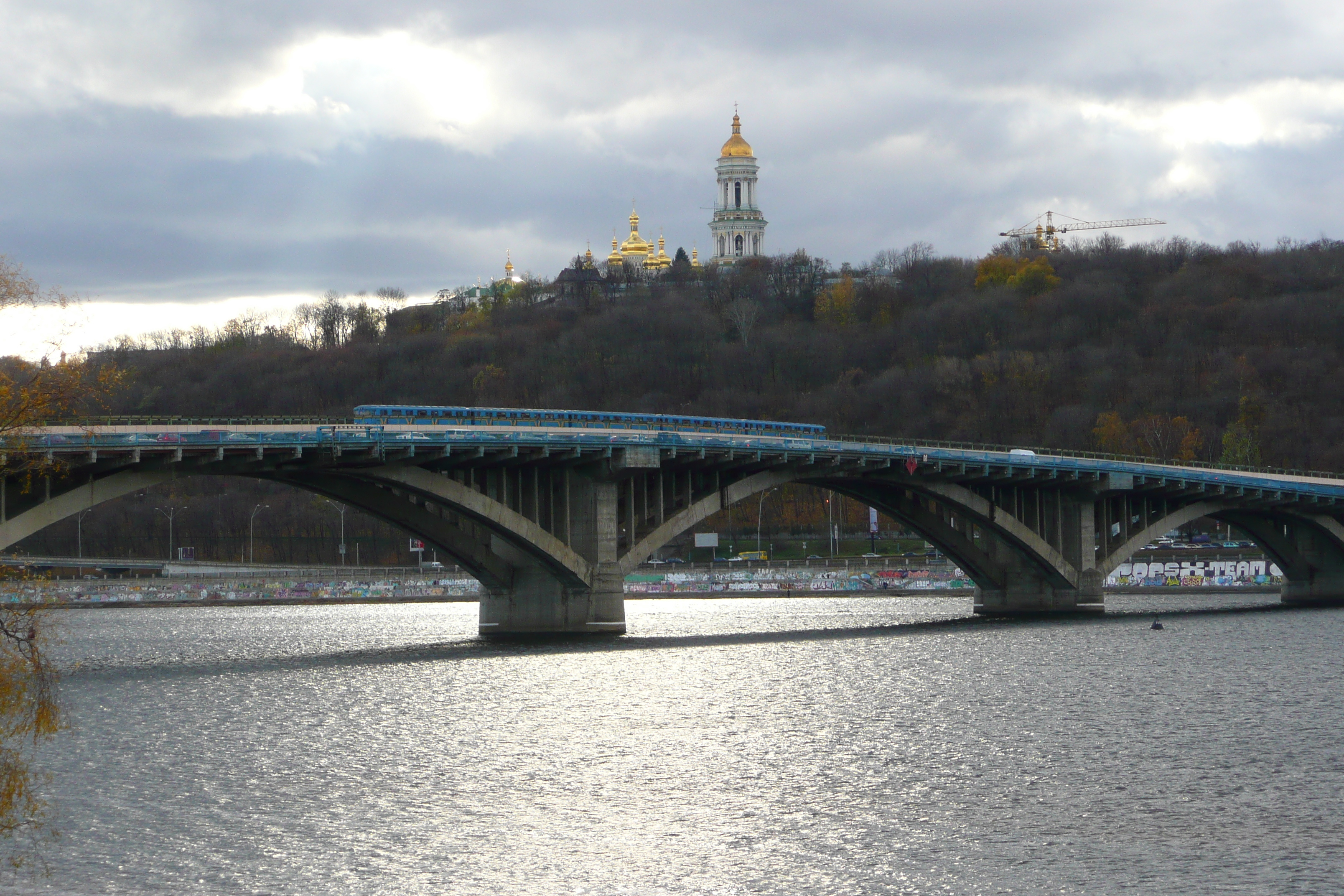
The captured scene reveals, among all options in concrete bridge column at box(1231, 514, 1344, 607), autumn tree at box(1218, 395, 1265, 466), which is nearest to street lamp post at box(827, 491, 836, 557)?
autumn tree at box(1218, 395, 1265, 466)

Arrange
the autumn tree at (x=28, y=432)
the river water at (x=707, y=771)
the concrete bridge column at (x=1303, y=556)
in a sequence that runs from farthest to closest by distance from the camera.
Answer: the concrete bridge column at (x=1303, y=556) < the river water at (x=707, y=771) < the autumn tree at (x=28, y=432)

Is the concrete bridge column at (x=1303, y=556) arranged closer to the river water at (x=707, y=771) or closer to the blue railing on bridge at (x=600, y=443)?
the blue railing on bridge at (x=600, y=443)

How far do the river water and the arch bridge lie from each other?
6.32 metres

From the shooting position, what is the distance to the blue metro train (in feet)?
298

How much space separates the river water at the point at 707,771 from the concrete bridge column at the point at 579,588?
4.08 metres

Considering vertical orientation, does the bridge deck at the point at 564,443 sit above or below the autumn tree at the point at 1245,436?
below

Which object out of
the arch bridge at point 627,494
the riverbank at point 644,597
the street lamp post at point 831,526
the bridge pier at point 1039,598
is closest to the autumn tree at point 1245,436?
the riverbank at point 644,597

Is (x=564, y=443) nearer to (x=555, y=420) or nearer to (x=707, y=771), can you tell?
(x=555, y=420)

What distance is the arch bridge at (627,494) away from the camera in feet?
243

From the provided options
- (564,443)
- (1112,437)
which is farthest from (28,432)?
(1112,437)

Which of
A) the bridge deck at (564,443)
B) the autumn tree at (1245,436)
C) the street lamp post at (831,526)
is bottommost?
the street lamp post at (831,526)

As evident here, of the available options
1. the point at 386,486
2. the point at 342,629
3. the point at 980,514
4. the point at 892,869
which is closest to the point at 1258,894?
the point at 892,869

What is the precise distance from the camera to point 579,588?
91.0 m

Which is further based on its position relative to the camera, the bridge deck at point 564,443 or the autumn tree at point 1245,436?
the autumn tree at point 1245,436
